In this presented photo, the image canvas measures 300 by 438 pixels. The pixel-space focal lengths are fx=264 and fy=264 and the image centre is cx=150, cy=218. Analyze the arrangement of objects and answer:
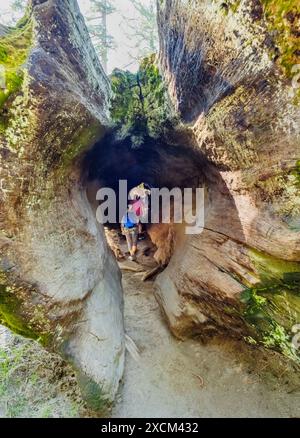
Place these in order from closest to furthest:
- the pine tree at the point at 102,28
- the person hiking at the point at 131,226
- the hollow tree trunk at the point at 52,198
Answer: the hollow tree trunk at the point at 52,198
the person hiking at the point at 131,226
the pine tree at the point at 102,28

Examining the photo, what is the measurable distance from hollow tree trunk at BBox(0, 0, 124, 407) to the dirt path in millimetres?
411

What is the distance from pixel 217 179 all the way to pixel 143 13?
15968 mm

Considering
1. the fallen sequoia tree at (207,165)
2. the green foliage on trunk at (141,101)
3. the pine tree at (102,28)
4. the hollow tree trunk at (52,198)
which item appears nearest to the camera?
the fallen sequoia tree at (207,165)

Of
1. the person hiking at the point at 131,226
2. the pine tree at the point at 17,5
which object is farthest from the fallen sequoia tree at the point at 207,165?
the pine tree at the point at 17,5

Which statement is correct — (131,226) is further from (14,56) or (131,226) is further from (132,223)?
(14,56)

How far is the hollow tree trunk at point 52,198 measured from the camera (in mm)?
2926

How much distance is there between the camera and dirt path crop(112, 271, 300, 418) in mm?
3688

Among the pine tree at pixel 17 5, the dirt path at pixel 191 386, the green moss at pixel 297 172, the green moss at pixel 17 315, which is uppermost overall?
the pine tree at pixel 17 5

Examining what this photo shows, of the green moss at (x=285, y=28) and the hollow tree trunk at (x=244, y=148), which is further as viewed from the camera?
the hollow tree trunk at (x=244, y=148)

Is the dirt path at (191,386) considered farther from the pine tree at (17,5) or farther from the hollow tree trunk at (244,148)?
the pine tree at (17,5)

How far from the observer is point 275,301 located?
309 cm

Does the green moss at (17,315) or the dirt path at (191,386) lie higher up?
the green moss at (17,315)

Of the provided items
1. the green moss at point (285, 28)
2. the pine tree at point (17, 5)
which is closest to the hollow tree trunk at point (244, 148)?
the green moss at point (285, 28)
